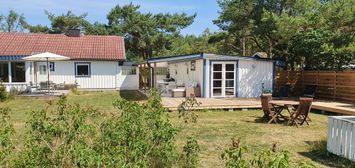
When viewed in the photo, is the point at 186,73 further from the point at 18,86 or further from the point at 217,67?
the point at 18,86

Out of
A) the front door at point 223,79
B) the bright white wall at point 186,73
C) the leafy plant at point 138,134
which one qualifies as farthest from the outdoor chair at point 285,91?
the leafy plant at point 138,134

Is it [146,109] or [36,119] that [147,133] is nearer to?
[146,109]

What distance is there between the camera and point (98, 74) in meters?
22.5

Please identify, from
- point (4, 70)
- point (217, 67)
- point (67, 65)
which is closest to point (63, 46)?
point (67, 65)

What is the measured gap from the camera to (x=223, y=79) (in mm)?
16094

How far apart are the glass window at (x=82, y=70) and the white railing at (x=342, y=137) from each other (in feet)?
61.2

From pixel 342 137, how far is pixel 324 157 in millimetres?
625

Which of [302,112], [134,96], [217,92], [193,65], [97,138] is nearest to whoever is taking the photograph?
[97,138]

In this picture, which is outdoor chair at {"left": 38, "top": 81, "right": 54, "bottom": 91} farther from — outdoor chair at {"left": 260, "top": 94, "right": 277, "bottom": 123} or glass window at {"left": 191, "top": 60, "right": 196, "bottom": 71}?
outdoor chair at {"left": 260, "top": 94, "right": 277, "bottom": 123}

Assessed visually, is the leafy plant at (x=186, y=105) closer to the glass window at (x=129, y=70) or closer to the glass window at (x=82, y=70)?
the glass window at (x=82, y=70)

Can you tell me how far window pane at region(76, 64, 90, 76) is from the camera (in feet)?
73.1

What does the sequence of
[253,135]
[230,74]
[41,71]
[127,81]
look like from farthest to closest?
[127,81] < [41,71] < [230,74] < [253,135]

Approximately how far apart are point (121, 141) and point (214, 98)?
12.2 m

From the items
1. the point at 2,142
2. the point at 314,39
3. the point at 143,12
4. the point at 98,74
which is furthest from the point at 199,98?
the point at 143,12
